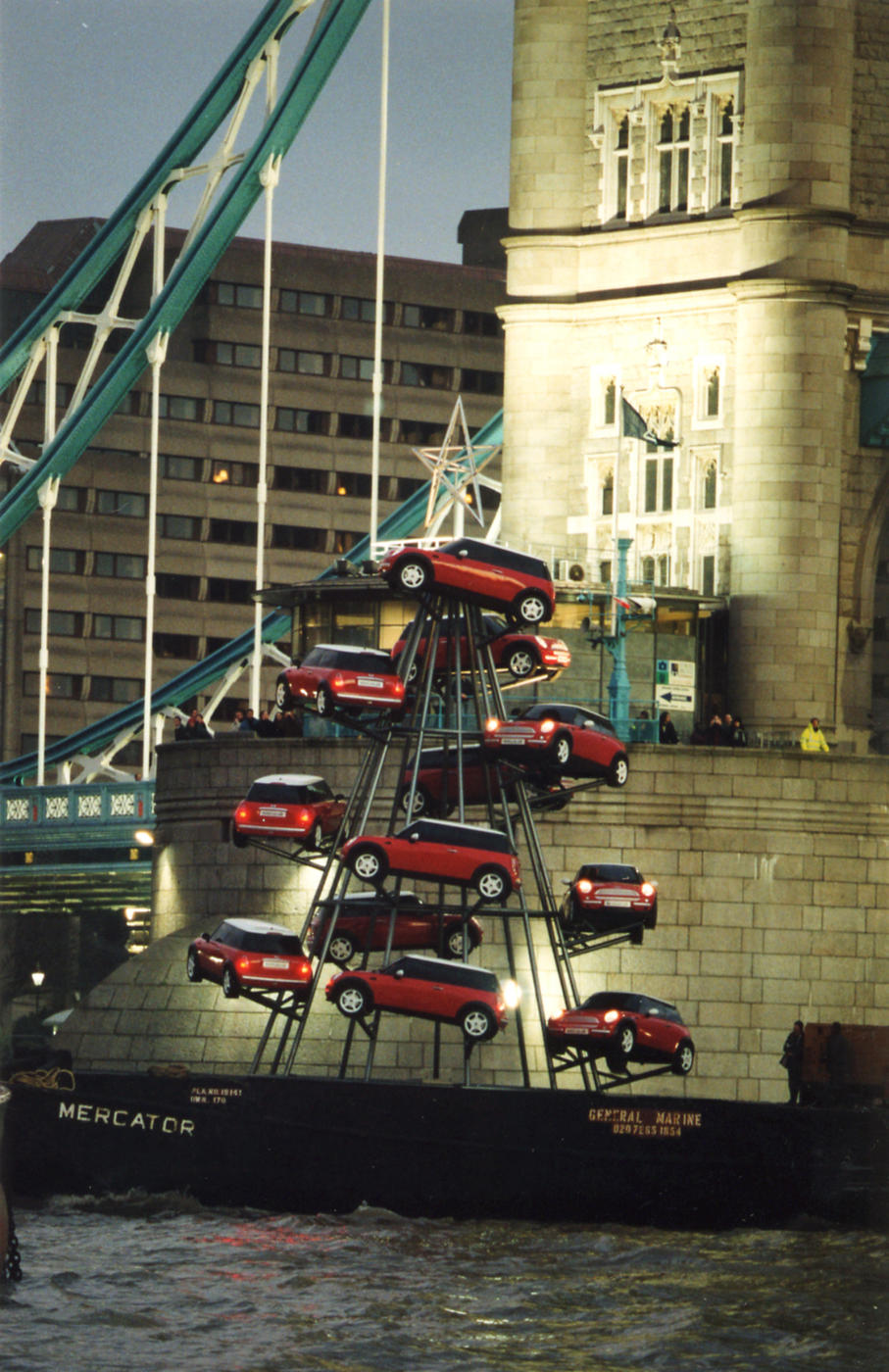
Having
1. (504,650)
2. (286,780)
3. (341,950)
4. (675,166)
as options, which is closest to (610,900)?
(504,650)

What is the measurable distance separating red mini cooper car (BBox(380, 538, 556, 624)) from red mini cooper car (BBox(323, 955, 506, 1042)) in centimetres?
677

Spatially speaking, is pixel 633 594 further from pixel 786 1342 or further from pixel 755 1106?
pixel 786 1342

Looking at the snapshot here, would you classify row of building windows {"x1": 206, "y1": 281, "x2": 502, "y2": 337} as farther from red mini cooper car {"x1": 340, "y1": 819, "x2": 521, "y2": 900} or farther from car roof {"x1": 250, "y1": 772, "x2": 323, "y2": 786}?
red mini cooper car {"x1": 340, "y1": 819, "x2": 521, "y2": 900}

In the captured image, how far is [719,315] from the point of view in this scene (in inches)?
2753

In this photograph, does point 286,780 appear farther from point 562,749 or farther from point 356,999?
point 356,999

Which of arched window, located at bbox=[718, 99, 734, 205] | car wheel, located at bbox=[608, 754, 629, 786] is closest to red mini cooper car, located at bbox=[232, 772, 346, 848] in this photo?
car wheel, located at bbox=[608, 754, 629, 786]

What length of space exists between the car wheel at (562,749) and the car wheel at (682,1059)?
521 centimetres

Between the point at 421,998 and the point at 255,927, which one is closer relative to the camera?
the point at 421,998

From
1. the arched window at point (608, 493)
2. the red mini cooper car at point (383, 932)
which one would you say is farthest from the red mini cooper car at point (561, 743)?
the arched window at point (608, 493)

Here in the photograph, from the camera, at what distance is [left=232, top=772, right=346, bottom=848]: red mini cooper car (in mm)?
55656

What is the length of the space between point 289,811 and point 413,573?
5566mm

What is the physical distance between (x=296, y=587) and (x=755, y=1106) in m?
21.7

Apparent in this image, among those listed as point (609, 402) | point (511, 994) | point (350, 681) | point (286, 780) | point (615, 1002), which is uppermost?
point (609, 402)

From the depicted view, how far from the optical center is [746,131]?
6919 centimetres
